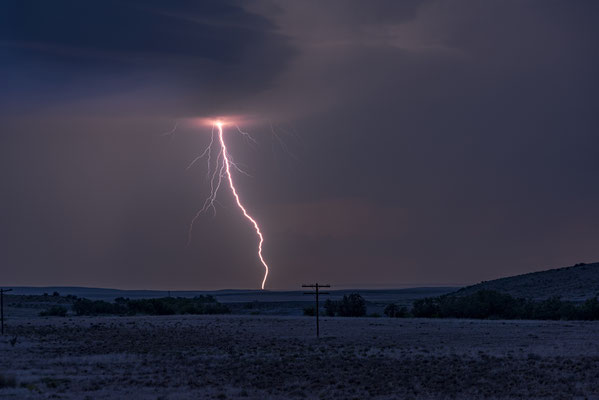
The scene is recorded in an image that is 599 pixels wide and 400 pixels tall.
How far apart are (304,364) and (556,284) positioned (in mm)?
84920

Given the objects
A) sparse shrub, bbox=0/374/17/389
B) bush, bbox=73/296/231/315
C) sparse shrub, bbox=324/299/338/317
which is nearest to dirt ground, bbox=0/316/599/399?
sparse shrub, bbox=0/374/17/389

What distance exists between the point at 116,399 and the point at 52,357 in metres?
15.8

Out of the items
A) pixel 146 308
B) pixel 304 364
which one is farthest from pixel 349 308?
pixel 304 364

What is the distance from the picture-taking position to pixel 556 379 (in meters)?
27.8

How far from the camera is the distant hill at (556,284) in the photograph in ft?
327

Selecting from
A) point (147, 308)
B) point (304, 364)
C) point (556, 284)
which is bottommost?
point (304, 364)

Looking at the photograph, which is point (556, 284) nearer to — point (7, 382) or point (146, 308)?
point (146, 308)

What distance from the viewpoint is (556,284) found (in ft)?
359

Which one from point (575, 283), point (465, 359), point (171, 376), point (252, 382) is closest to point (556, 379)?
point (465, 359)

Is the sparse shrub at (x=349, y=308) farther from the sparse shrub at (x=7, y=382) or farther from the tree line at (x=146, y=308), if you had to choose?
the sparse shrub at (x=7, y=382)

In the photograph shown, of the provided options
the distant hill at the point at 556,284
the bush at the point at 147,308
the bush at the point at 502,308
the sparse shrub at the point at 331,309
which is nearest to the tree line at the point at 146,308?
the bush at the point at 147,308

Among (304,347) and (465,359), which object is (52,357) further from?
(465,359)

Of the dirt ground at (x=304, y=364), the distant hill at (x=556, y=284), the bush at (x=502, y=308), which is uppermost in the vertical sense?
the distant hill at (x=556, y=284)

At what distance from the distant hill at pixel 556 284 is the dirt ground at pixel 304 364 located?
4466 centimetres
